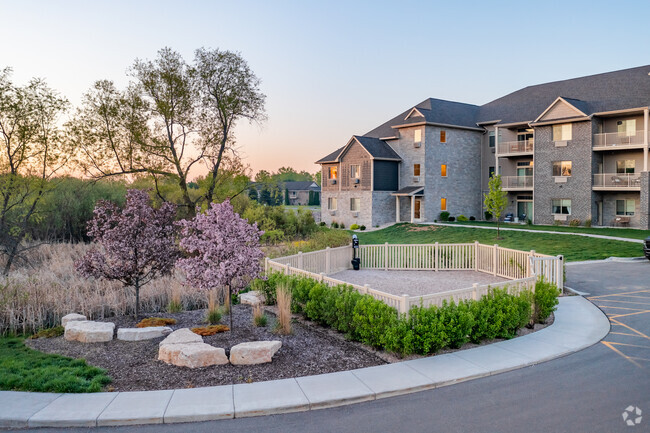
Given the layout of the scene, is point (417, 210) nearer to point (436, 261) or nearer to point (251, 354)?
point (436, 261)

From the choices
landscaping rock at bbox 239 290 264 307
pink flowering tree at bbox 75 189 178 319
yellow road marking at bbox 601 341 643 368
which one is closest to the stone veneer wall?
yellow road marking at bbox 601 341 643 368

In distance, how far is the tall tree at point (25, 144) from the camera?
700 inches

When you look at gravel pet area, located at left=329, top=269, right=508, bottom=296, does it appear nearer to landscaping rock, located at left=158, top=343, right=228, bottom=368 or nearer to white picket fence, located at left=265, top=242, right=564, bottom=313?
white picket fence, located at left=265, top=242, right=564, bottom=313

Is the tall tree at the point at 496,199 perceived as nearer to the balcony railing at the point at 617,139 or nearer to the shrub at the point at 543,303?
the balcony railing at the point at 617,139

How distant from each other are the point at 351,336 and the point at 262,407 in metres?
3.36

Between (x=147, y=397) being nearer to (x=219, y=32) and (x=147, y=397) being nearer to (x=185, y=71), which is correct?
(x=219, y=32)

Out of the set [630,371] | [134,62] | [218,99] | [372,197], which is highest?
[134,62]

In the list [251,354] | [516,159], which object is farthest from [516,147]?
[251,354]

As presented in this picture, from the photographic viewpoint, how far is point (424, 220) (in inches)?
1506

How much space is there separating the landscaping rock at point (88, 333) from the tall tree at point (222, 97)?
55.2 ft

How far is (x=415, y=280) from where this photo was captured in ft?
51.0

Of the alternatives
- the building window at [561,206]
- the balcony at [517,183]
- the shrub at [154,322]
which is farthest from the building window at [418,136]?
the shrub at [154,322]

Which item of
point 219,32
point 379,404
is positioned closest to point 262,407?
point 379,404

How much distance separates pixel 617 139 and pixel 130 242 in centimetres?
3343
